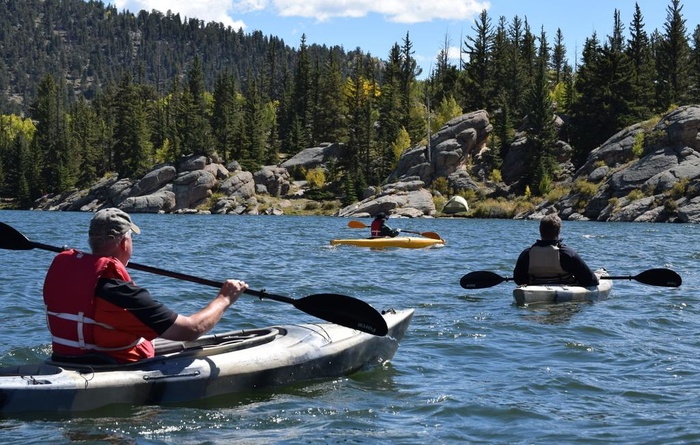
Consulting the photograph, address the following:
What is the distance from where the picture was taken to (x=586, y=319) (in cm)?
1127

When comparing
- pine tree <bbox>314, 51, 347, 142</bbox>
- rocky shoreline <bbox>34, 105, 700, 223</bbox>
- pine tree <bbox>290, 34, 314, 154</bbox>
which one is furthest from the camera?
pine tree <bbox>290, 34, 314, 154</bbox>

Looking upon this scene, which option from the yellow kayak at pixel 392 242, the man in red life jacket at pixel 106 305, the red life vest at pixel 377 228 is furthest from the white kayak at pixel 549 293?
the red life vest at pixel 377 228

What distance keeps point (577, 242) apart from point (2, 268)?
1859 centimetres

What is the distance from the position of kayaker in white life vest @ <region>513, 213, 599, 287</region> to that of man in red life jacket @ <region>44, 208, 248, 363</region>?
22.2ft

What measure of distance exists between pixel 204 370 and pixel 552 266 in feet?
23.0

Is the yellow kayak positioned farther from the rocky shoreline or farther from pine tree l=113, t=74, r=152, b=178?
pine tree l=113, t=74, r=152, b=178

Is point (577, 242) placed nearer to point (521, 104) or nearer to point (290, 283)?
point (290, 283)

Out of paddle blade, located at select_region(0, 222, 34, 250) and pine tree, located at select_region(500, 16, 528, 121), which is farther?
pine tree, located at select_region(500, 16, 528, 121)

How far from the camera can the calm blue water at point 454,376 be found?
6.30m

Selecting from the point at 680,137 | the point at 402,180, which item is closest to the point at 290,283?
the point at 680,137

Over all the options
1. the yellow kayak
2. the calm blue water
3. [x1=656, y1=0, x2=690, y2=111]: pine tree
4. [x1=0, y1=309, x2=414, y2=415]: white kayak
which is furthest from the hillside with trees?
[x1=0, y1=309, x2=414, y2=415]: white kayak

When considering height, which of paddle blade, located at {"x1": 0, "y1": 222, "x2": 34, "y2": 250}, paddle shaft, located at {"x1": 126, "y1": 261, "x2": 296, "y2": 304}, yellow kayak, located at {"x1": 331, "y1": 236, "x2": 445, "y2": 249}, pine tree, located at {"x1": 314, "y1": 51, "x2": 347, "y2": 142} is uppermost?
pine tree, located at {"x1": 314, "y1": 51, "x2": 347, "y2": 142}

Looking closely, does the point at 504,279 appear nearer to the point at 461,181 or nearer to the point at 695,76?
the point at 461,181

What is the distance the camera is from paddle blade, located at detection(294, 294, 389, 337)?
7695 mm
